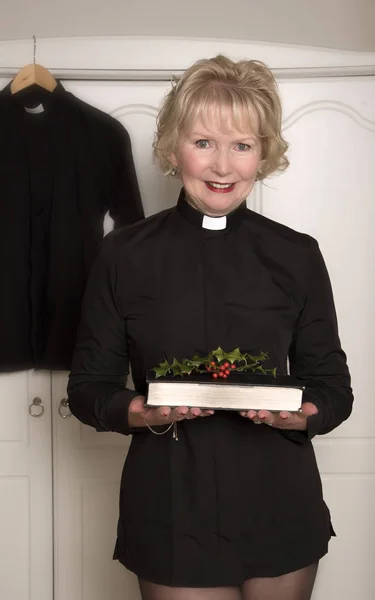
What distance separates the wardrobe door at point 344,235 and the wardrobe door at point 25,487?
2.90 feet

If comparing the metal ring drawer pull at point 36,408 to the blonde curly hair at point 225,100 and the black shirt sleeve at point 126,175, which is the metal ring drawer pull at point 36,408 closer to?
the black shirt sleeve at point 126,175

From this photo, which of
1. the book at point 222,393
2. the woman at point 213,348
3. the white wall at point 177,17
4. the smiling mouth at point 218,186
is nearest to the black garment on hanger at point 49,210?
the white wall at point 177,17

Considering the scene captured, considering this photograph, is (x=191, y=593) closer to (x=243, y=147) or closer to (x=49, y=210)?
(x=243, y=147)

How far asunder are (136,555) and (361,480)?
1.13m

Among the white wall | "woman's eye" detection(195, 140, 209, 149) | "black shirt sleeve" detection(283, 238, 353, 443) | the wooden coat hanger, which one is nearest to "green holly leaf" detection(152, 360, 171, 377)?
"black shirt sleeve" detection(283, 238, 353, 443)

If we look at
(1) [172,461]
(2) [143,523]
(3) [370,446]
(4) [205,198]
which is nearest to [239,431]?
(1) [172,461]

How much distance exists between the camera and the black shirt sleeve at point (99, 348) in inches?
68.5

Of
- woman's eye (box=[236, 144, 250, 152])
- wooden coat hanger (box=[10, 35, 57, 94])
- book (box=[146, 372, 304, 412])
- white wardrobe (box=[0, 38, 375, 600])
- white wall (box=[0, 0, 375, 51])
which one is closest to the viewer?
book (box=[146, 372, 304, 412])

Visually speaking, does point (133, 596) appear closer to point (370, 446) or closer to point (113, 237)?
point (370, 446)

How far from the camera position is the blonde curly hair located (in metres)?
1.71

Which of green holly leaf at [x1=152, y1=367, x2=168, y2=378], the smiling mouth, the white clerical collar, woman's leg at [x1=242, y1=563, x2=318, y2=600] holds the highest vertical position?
the smiling mouth

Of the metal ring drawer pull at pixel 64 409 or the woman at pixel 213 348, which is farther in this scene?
the metal ring drawer pull at pixel 64 409

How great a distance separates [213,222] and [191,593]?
2.64ft

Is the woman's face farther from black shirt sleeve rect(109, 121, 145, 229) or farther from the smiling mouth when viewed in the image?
black shirt sleeve rect(109, 121, 145, 229)
